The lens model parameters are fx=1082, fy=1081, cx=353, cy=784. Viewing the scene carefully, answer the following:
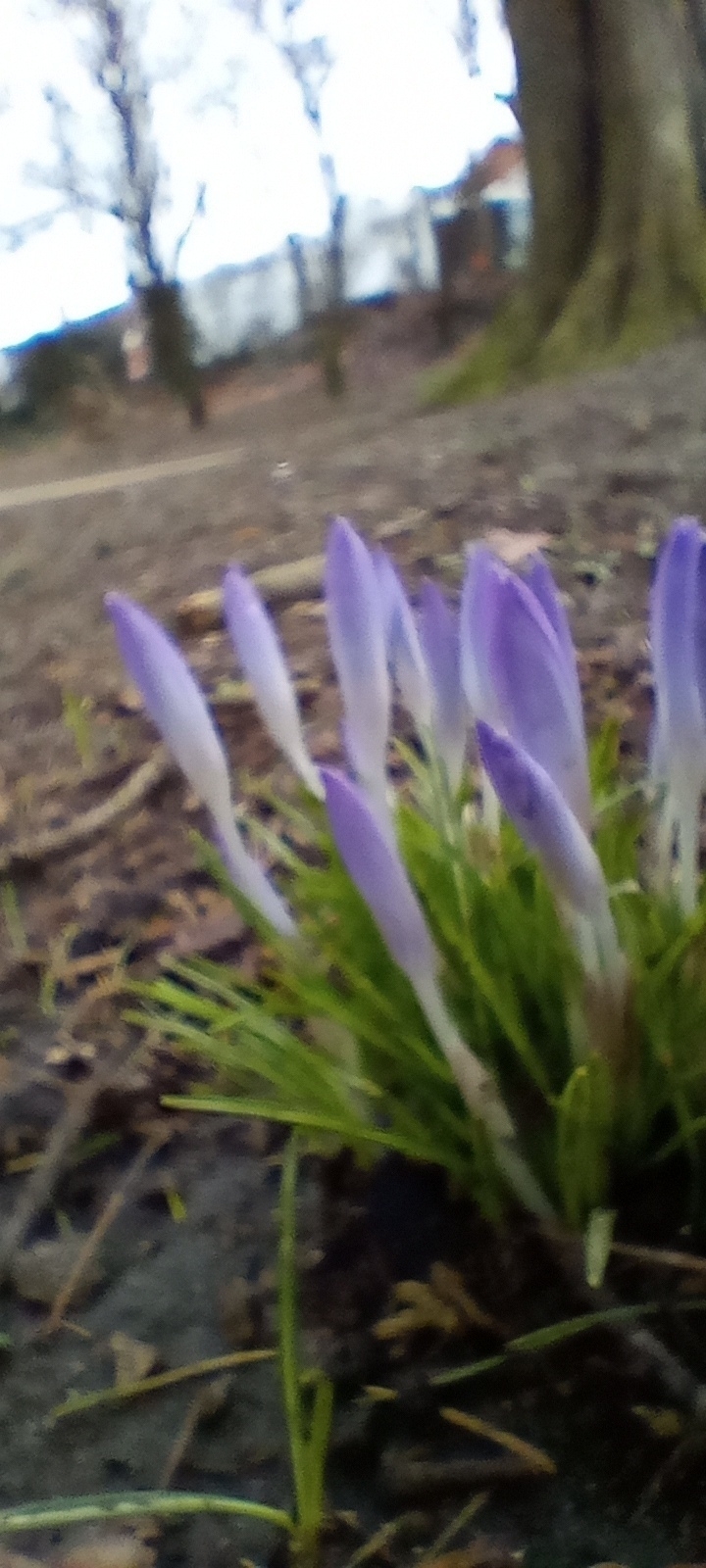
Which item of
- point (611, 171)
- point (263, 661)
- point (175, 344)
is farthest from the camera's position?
point (175, 344)

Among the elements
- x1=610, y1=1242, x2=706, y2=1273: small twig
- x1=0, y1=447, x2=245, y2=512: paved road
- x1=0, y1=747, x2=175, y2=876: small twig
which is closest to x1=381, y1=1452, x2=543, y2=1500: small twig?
x1=610, y1=1242, x2=706, y2=1273: small twig

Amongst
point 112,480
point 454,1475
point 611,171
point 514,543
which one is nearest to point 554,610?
point 454,1475

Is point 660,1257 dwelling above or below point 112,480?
below

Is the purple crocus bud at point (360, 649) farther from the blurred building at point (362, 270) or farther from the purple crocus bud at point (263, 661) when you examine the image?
the blurred building at point (362, 270)

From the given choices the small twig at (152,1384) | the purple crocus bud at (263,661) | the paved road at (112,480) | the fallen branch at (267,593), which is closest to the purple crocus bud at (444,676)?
the purple crocus bud at (263,661)

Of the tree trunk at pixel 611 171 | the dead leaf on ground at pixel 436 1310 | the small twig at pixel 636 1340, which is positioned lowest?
the dead leaf on ground at pixel 436 1310

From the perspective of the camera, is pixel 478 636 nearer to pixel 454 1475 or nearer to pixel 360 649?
pixel 360 649

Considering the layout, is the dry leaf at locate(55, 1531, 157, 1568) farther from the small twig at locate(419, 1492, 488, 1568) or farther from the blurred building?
the blurred building
